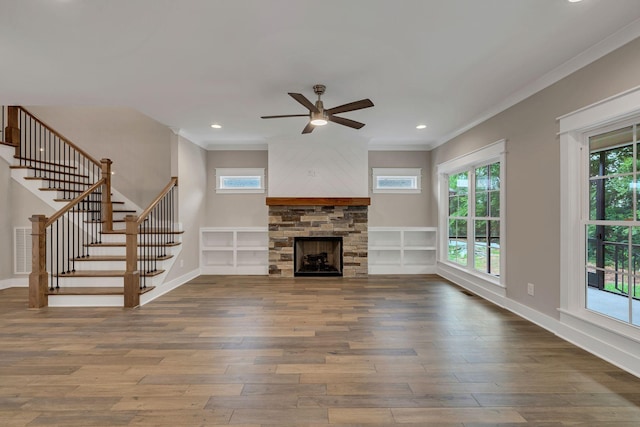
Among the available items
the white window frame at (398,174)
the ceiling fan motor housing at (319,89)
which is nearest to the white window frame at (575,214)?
the ceiling fan motor housing at (319,89)

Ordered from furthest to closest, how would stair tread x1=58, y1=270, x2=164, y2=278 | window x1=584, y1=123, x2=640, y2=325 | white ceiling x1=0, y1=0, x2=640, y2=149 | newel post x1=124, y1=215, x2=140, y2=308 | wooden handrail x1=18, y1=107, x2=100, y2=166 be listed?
wooden handrail x1=18, y1=107, x2=100, y2=166, stair tread x1=58, y1=270, x2=164, y2=278, newel post x1=124, y1=215, x2=140, y2=308, window x1=584, y1=123, x2=640, y2=325, white ceiling x1=0, y1=0, x2=640, y2=149

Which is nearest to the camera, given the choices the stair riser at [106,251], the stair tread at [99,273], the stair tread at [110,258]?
the stair tread at [99,273]

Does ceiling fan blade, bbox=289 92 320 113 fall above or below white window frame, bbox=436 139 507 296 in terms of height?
above

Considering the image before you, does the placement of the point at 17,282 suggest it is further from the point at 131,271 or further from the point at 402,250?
the point at 402,250

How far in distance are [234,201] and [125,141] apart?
2360 mm

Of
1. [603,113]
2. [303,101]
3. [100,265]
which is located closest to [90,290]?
[100,265]

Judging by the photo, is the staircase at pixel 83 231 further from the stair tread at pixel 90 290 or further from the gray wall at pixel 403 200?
the gray wall at pixel 403 200

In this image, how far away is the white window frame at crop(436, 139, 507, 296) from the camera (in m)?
3.85

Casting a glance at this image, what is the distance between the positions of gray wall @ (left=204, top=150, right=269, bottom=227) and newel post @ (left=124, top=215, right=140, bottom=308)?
2.32 metres

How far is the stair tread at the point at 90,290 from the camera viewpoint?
3842 mm

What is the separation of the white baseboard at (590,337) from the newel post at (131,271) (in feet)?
15.4

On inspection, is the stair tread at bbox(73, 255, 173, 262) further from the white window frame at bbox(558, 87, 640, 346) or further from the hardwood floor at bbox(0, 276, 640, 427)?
the white window frame at bbox(558, 87, 640, 346)

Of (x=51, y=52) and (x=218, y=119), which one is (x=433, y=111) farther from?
(x=51, y=52)

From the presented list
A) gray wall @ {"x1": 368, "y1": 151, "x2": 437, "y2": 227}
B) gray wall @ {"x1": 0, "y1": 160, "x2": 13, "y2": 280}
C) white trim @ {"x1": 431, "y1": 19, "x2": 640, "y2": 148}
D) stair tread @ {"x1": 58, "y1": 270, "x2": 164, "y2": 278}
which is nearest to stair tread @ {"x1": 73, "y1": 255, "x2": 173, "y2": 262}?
stair tread @ {"x1": 58, "y1": 270, "x2": 164, "y2": 278}
